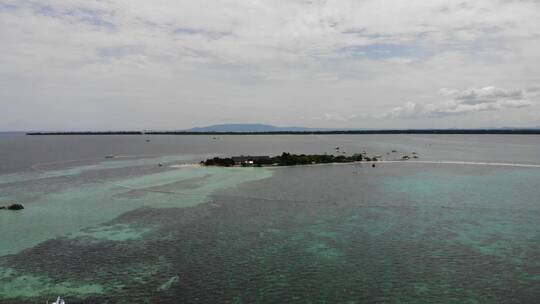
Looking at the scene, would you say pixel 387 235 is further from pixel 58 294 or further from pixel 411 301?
pixel 58 294

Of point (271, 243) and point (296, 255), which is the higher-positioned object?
point (271, 243)

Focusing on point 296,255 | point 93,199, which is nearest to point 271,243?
point 296,255

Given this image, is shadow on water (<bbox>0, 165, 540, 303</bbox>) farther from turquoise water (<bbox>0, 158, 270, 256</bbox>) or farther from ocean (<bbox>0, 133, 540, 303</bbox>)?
turquoise water (<bbox>0, 158, 270, 256</bbox>)

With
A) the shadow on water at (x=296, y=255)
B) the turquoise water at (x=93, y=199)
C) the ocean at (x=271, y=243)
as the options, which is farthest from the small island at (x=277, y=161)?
the shadow on water at (x=296, y=255)

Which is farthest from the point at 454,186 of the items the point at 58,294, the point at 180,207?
the point at 58,294

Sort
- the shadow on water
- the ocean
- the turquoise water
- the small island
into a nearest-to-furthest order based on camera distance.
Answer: the shadow on water < the ocean < the turquoise water < the small island

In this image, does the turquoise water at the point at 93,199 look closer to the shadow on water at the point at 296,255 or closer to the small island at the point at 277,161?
the shadow on water at the point at 296,255

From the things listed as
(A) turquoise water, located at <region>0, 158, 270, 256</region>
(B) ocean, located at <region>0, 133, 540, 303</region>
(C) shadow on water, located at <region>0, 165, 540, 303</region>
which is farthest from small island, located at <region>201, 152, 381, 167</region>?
(C) shadow on water, located at <region>0, 165, 540, 303</region>

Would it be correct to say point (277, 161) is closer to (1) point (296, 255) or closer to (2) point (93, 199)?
(2) point (93, 199)
